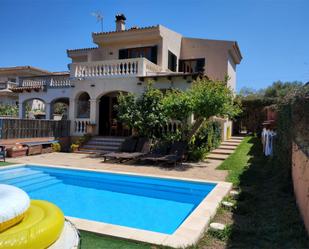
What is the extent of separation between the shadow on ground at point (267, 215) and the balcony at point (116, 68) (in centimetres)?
1098

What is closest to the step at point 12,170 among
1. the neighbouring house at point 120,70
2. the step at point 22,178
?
the step at point 22,178

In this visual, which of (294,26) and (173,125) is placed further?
(173,125)

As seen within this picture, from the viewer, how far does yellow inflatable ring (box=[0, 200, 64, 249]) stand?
382 cm

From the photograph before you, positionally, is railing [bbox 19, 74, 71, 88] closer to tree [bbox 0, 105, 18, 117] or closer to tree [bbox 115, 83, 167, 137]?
tree [bbox 115, 83, 167, 137]

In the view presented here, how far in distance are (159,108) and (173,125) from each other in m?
1.96

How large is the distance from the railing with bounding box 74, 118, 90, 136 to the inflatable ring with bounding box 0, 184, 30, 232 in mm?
17381

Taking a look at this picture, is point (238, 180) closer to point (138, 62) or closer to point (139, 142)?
point (139, 142)

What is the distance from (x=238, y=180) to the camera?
1110 centimetres

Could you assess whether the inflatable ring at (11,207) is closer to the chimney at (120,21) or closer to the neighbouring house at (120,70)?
the neighbouring house at (120,70)

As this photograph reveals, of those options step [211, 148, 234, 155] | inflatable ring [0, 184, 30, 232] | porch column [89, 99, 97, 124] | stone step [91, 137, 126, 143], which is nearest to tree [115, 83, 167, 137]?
stone step [91, 137, 126, 143]

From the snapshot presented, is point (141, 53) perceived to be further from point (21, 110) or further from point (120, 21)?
point (21, 110)

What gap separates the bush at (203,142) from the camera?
16.1 metres

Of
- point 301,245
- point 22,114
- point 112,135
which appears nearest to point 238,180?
point 301,245

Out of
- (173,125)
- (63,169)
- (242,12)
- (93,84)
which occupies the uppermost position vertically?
(242,12)
